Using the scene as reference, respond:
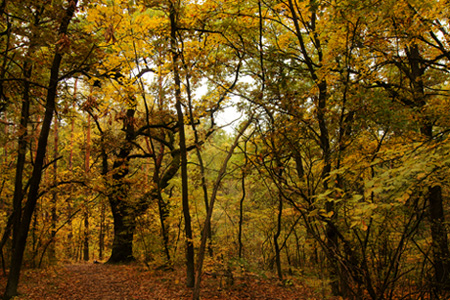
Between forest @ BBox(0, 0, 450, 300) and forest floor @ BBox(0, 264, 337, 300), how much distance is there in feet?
1.41

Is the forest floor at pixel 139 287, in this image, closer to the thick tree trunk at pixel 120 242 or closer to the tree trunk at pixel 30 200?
the tree trunk at pixel 30 200

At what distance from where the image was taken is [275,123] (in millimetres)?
4375

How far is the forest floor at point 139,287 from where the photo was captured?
20.5 feet

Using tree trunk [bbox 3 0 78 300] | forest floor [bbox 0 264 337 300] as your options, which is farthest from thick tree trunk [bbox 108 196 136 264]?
tree trunk [bbox 3 0 78 300]

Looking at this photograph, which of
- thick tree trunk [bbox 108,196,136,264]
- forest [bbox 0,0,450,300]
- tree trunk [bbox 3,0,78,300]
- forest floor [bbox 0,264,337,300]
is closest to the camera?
forest [bbox 0,0,450,300]

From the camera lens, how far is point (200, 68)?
236 inches

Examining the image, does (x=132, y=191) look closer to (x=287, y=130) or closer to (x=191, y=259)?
(x=191, y=259)

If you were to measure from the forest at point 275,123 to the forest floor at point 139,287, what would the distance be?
43 cm

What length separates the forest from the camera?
3465mm

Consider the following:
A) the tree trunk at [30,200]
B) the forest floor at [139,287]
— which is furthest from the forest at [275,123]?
the forest floor at [139,287]

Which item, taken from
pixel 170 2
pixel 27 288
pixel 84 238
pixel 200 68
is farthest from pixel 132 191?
pixel 84 238

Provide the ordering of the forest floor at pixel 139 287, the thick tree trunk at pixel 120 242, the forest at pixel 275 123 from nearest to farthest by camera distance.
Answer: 1. the forest at pixel 275 123
2. the forest floor at pixel 139 287
3. the thick tree trunk at pixel 120 242

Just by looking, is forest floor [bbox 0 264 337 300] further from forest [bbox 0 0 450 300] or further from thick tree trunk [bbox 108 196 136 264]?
thick tree trunk [bbox 108 196 136 264]

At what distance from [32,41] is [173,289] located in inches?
232
